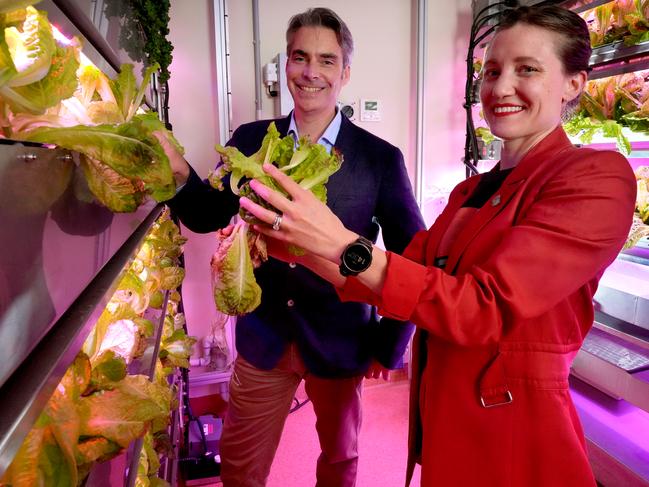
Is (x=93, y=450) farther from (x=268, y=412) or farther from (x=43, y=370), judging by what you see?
(x=268, y=412)

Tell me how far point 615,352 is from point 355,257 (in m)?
2.15

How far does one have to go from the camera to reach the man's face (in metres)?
1.72

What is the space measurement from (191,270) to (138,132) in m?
2.69

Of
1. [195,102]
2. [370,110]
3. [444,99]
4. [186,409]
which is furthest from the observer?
[444,99]

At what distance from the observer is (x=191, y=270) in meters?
3.28

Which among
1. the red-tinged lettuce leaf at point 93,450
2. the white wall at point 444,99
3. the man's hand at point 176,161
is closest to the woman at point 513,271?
the man's hand at point 176,161

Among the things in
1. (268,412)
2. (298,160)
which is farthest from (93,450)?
(268,412)

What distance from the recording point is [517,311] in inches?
37.6

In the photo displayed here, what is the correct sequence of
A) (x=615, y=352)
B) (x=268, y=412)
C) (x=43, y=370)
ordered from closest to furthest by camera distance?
(x=43, y=370)
(x=268, y=412)
(x=615, y=352)

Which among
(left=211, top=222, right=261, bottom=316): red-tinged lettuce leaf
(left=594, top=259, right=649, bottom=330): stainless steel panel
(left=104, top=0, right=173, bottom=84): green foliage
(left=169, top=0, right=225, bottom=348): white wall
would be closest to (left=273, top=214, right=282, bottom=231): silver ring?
(left=211, top=222, right=261, bottom=316): red-tinged lettuce leaf

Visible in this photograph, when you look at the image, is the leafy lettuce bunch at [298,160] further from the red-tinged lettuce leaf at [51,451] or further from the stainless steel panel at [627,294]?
the stainless steel panel at [627,294]

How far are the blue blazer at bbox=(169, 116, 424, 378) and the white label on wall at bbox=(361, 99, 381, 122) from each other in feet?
5.94

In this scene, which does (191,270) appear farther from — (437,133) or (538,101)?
(538,101)

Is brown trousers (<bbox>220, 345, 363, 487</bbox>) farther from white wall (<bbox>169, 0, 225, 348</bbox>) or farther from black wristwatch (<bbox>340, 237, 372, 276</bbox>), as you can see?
white wall (<bbox>169, 0, 225, 348</bbox>)
